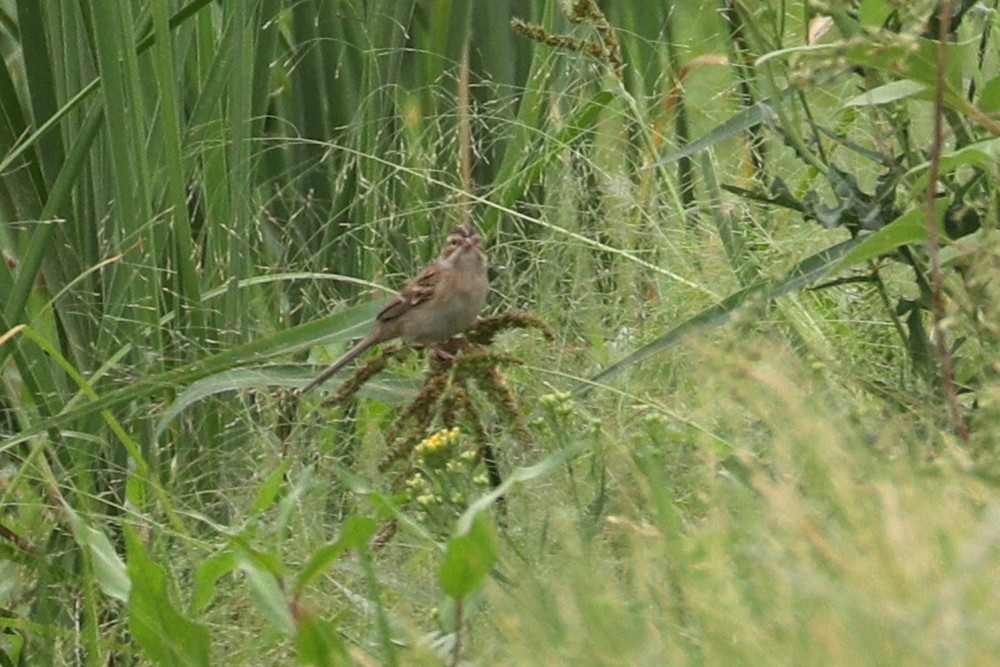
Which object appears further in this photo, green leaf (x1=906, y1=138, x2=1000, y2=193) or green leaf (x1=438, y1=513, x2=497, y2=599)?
green leaf (x1=906, y1=138, x2=1000, y2=193)

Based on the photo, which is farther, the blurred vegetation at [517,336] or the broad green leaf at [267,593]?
the broad green leaf at [267,593]

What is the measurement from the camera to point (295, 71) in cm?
366

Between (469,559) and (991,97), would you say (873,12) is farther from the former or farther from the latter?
(469,559)

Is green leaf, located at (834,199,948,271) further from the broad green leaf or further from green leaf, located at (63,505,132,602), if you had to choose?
green leaf, located at (63,505,132,602)

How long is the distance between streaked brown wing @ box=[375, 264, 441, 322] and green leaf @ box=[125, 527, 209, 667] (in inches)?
44.1

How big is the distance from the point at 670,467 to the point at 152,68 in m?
1.36

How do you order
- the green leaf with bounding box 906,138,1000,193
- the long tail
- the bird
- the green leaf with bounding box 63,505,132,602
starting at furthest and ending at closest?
the bird < the long tail < the green leaf with bounding box 63,505,132,602 < the green leaf with bounding box 906,138,1000,193

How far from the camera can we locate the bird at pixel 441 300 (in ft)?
10.0

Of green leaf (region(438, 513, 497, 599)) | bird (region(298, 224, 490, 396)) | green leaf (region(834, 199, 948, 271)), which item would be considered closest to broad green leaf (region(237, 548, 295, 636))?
green leaf (region(438, 513, 497, 599))

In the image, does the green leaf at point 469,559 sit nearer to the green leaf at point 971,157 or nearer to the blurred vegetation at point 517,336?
the blurred vegetation at point 517,336

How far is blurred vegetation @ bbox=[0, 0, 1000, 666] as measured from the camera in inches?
61.3

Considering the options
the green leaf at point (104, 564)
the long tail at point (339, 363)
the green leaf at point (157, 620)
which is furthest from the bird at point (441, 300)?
the green leaf at point (157, 620)

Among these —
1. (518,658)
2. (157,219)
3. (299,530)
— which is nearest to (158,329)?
(157,219)

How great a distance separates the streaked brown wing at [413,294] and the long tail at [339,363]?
57mm
